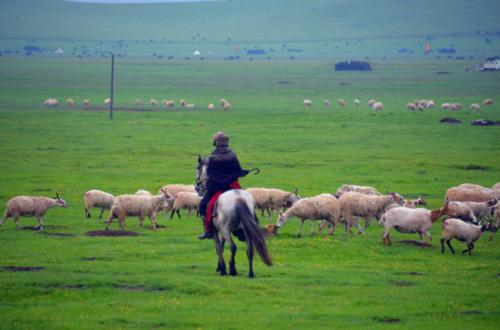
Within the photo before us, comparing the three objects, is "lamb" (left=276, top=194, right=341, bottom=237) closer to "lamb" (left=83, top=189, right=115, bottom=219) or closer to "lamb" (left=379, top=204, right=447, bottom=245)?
"lamb" (left=379, top=204, right=447, bottom=245)

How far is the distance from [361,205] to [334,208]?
961mm

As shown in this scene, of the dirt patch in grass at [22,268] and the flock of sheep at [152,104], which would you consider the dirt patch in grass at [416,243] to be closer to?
the dirt patch in grass at [22,268]

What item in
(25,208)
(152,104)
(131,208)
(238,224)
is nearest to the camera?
(238,224)

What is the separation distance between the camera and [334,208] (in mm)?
21047

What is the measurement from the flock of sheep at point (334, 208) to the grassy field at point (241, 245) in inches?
17.9

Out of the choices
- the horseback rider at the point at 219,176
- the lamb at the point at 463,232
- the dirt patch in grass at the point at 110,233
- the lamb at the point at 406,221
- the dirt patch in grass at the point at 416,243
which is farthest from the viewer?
the dirt patch in grass at the point at 110,233

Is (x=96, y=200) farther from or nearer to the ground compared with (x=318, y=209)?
nearer to the ground

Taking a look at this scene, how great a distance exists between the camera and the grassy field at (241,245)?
13516 millimetres

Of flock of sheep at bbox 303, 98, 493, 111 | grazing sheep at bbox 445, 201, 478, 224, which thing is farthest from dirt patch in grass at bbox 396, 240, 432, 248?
flock of sheep at bbox 303, 98, 493, 111

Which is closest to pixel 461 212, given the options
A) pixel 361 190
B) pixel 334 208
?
pixel 334 208

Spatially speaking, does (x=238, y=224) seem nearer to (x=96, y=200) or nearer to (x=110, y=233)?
(x=110, y=233)

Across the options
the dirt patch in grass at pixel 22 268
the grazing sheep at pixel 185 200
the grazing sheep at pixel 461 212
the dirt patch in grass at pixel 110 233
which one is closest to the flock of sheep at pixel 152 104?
the grazing sheep at pixel 185 200

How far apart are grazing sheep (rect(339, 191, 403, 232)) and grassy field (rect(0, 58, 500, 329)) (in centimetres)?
53

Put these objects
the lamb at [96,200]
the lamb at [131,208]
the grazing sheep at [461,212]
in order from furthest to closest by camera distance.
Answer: the lamb at [96,200], the lamb at [131,208], the grazing sheep at [461,212]
